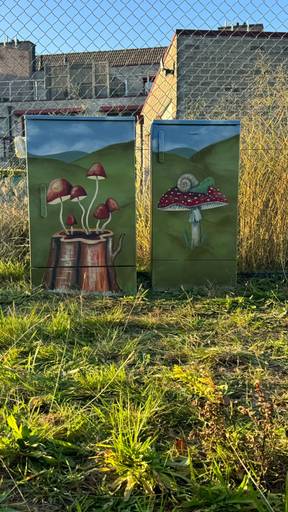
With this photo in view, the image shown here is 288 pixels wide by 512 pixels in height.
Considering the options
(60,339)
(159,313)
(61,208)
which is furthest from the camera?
(61,208)

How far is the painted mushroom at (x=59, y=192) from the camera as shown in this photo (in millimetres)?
4207

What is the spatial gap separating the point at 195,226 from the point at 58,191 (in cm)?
126

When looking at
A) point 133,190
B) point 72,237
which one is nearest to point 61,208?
point 72,237

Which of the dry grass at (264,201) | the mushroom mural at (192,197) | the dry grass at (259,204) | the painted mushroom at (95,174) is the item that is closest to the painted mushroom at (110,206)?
the painted mushroom at (95,174)

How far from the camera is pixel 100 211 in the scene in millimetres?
4262

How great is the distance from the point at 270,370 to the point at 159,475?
3.88ft

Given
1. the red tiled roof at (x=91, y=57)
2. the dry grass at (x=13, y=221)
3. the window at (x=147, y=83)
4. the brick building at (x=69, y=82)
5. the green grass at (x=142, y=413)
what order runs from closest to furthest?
1. the green grass at (x=142, y=413)
2. the dry grass at (x=13, y=221)
3. the red tiled roof at (x=91, y=57)
4. the brick building at (x=69, y=82)
5. the window at (x=147, y=83)

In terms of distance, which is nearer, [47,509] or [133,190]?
[47,509]

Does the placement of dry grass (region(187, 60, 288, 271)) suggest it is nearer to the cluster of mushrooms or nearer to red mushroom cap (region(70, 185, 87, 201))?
the cluster of mushrooms

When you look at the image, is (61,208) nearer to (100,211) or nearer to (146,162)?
(100,211)

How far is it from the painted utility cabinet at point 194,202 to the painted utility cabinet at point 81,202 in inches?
10.9

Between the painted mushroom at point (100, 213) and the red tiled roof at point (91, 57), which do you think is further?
the red tiled roof at point (91, 57)

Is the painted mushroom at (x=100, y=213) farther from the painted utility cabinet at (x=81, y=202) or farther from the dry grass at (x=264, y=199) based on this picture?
the dry grass at (x=264, y=199)

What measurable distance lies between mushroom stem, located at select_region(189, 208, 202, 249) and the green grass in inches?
40.6
